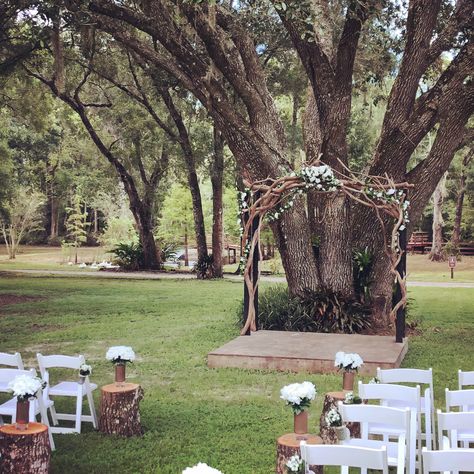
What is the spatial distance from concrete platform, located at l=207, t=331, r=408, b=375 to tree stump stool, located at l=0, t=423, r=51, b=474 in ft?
14.7

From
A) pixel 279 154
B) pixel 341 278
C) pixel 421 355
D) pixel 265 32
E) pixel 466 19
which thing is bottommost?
pixel 421 355

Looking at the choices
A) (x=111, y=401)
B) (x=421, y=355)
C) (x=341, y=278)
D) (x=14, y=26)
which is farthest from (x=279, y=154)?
(x=14, y=26)

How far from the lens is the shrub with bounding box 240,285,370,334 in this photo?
11.3 meters

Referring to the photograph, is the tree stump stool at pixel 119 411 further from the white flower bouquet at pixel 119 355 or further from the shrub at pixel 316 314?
the shrub at pixel 316 314

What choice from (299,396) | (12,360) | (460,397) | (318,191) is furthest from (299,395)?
(318,191)

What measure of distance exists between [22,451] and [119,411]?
1443mm

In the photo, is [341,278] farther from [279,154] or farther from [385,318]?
[279,154]

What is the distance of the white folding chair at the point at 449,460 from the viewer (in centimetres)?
305

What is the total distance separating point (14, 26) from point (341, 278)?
38.8 ft

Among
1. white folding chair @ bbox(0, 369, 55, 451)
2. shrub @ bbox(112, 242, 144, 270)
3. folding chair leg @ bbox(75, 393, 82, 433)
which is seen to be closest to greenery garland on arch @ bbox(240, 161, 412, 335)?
folding chair leg @ bbox(75, 393, 82, 433)

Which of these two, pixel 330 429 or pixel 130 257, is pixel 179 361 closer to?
pixel 330 429

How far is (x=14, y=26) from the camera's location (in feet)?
59.2

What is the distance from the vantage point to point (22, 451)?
468 centimetres

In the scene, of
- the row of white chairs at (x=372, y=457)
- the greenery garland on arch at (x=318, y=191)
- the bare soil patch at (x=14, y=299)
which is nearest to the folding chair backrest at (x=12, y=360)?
the row of white chairs at (x=372, y=457)
